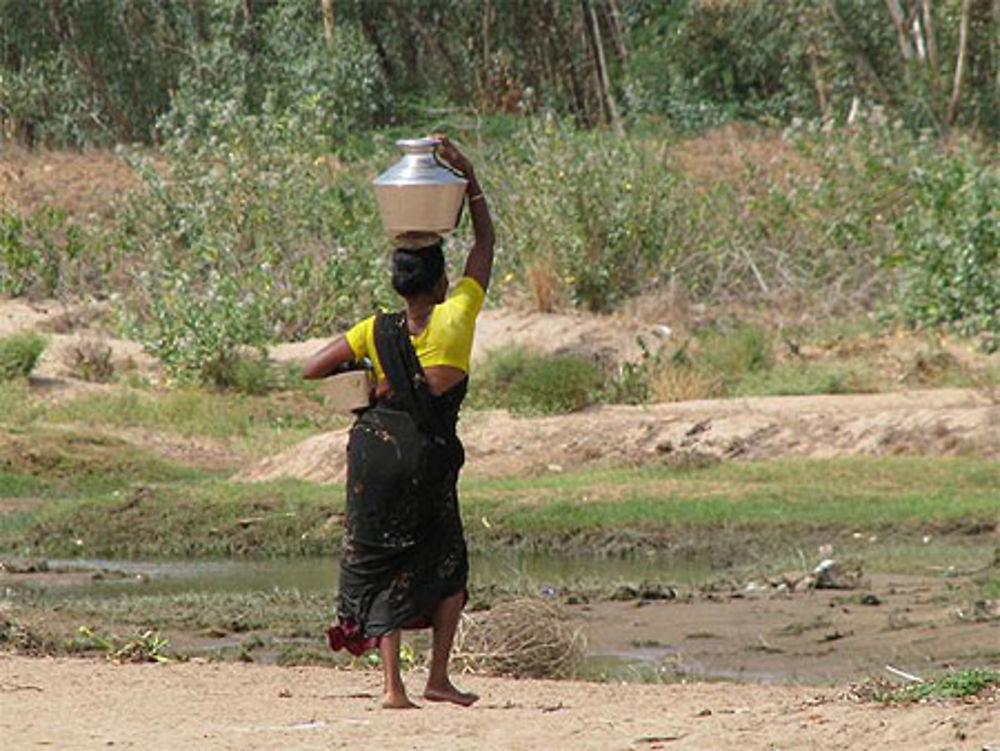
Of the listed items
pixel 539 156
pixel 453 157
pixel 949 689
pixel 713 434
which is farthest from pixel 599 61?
pixel 949 689

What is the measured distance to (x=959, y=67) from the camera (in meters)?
33.7

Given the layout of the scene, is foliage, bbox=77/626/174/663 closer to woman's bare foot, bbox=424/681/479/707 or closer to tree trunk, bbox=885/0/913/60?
woman's bare foot, bbox=424/681/479/707

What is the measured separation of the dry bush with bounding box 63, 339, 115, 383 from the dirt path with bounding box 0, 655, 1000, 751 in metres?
14.8

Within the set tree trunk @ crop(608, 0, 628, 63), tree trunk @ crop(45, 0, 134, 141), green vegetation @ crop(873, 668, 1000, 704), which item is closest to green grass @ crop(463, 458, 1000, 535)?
green vegetation @ crop(873, 668, 1000, 704)

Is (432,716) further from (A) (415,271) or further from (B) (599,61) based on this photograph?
(B) (599,61)

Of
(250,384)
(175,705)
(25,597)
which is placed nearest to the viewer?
(175,705)

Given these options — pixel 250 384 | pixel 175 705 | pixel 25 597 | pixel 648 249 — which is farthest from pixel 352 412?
pixel 648 249

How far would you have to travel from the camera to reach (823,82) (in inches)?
1448

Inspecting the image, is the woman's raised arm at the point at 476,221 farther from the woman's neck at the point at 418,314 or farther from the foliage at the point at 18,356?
the foliage at the point at 18,356

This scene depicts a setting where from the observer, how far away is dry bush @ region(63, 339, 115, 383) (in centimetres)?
2433

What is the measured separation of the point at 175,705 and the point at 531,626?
6.49ft

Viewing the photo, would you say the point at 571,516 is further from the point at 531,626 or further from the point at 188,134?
the point at 188,134

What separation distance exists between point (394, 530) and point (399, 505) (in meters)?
0.09

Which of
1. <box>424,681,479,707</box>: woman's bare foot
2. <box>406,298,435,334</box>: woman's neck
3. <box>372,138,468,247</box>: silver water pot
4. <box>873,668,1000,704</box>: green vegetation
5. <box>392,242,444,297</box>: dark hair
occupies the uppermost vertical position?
<box>372,138,468,247</box>: silver water pot
